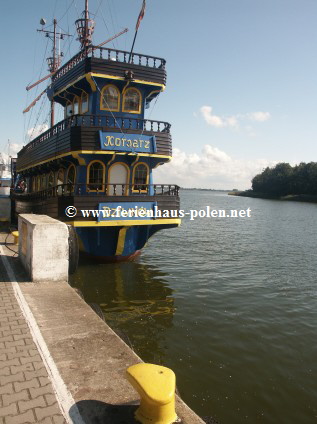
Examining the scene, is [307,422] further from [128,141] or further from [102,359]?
[128,141]

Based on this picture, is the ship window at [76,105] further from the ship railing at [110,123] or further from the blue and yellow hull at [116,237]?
the blue and yellow hull at [116,237]

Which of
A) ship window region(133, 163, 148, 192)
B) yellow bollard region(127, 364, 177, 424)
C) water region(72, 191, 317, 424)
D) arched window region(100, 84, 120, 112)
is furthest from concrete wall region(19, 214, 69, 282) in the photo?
arched window region(100, 84, 120, 112)

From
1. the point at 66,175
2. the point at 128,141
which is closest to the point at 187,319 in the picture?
the point at 128,141

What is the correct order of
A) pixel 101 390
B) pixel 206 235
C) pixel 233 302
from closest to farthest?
pixel 101 390 < pixel 233 302 < pixel 206 235

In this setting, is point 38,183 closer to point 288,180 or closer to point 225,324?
point 225,324

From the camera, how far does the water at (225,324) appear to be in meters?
6.62

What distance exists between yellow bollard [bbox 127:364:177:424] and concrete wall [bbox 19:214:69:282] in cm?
484

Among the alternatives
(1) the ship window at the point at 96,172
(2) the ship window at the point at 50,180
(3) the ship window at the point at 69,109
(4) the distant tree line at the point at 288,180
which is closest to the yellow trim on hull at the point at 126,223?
(1) the ship window at the point at 96,172

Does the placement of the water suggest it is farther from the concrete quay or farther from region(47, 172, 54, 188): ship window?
region(47, 172, 54, 188): ship window

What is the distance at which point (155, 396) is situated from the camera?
131 inches

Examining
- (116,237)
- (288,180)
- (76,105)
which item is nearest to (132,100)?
(76,105)

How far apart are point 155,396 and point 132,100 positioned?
13553 mm

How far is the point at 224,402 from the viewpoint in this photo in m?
6.40

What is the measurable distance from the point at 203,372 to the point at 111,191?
30.2 ft
